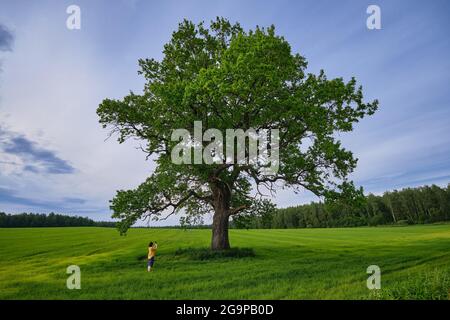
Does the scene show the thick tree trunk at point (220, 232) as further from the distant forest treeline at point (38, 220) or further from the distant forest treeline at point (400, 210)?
the distant forest treeline at point (38, 220)

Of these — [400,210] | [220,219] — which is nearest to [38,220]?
[220,219]

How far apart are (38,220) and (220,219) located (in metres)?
133

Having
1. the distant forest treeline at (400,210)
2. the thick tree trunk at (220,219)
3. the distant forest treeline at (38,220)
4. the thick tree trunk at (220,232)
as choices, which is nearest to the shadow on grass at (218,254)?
the thick tree trunk at (220,232)

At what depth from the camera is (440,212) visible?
121938 millimetres

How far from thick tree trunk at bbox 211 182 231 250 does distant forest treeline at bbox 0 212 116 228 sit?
128374mm

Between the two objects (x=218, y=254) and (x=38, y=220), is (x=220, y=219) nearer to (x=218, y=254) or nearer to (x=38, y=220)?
(x=218, y=254)

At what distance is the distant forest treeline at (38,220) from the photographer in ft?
412

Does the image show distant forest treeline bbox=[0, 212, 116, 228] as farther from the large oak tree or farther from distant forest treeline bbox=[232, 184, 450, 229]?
the large oak tree

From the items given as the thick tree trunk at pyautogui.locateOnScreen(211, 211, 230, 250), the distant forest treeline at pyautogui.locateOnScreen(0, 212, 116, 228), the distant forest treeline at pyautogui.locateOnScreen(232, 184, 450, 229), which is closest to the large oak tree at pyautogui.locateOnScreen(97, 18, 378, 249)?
the thick tree trunk at pyautogui.locateOnScreen(211, 211, 230, 250)

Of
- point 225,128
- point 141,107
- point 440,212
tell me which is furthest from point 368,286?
point 440,212

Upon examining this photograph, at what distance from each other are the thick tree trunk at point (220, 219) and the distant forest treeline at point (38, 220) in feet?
421

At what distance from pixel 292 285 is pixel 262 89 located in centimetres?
1285

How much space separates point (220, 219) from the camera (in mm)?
26891
